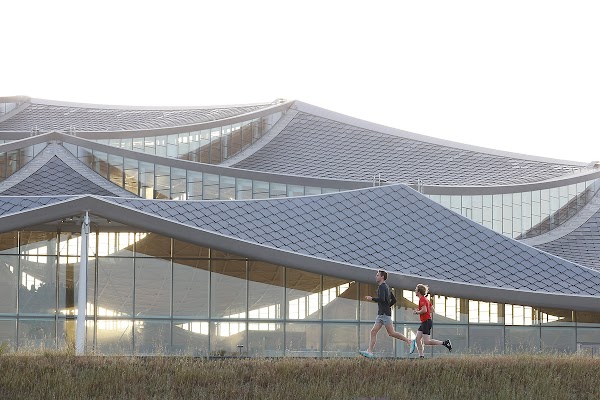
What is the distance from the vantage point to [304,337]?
31109 millimetres

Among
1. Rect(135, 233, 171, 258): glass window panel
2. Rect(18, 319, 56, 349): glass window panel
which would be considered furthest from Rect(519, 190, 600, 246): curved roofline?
Rect(18, 319, 56, 349): glass window panel

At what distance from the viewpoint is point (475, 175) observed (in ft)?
158

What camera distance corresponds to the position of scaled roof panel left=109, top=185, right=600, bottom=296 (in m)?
31.9

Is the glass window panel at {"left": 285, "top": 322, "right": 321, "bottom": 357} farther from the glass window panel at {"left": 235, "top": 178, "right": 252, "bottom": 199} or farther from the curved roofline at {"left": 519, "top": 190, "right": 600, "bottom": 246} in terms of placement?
the curved roofline at {"left": 519, "top": 190, "right": 600, "bottom": 246}

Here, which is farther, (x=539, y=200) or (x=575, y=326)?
(x=539, y=200)

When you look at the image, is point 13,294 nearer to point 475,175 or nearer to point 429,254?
point 429,254

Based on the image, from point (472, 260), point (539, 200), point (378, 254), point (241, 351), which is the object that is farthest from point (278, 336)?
point (539, 200)

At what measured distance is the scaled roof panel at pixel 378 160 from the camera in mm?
47281

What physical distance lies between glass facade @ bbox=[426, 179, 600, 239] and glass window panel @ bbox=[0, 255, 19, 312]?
19.5 metres

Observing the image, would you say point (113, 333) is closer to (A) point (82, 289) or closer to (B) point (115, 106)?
(A) point (82, 289)

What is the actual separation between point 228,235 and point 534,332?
8790 millimetres

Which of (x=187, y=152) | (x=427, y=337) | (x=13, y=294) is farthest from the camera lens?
(x=187, y=152)

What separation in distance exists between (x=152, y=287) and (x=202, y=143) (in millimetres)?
20765

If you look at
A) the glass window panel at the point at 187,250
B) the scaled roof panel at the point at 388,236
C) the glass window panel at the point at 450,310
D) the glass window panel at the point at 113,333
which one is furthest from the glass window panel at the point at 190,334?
the glass window panel at the point at 450,310
